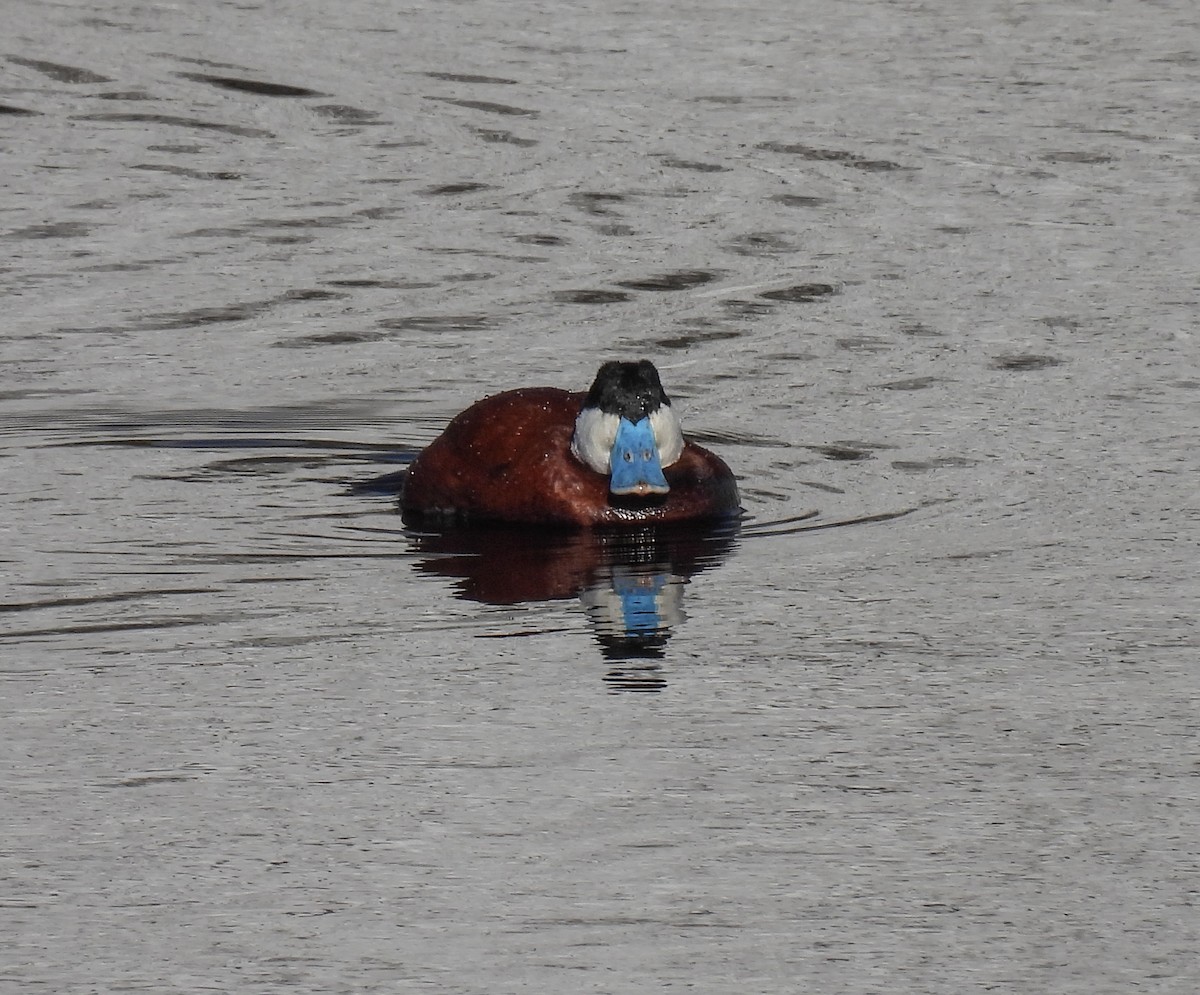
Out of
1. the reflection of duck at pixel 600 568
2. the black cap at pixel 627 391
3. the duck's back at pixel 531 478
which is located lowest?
the reflection of duck at pixel 600 568

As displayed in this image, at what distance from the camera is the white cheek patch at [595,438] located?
29.5 ft

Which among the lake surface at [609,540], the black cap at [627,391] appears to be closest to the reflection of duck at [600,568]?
the lake surface at [609,540]

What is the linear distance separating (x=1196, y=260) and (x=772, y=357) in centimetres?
247

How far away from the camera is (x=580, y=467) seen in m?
9.15

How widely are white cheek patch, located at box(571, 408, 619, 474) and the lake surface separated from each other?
31 centimetres

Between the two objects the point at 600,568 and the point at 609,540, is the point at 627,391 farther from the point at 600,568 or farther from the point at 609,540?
the point at 600,568

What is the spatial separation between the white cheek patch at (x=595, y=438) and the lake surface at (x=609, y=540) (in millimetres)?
306

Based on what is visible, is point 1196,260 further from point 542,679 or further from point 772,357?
point 542,679

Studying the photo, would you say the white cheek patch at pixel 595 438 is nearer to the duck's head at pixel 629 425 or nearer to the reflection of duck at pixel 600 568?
the duck's head at pixel 629 425

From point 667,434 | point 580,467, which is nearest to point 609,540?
point 580,467

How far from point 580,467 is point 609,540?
32cm

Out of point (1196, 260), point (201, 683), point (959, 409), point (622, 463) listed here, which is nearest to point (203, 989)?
point (201, 683)

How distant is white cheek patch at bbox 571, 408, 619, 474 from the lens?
898 cm

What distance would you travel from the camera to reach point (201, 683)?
693 cm
